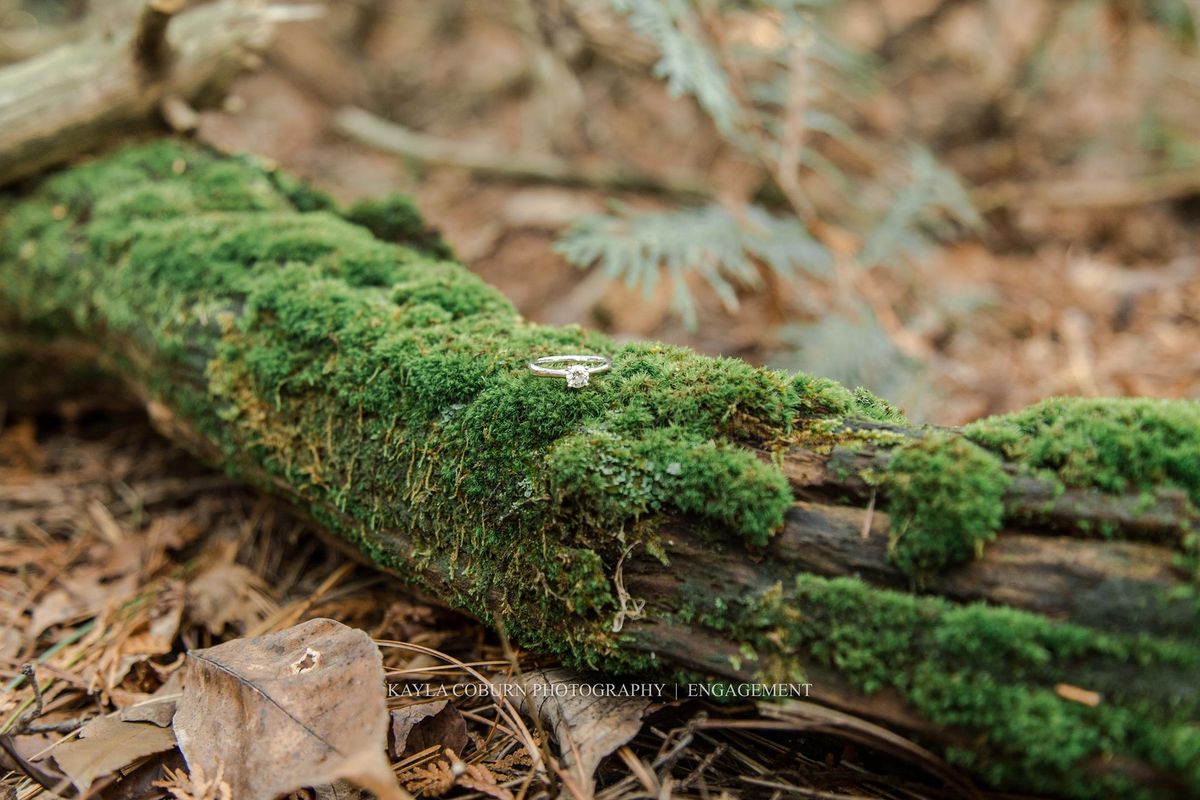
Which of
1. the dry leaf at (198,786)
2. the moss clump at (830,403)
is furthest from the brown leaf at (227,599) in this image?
the moss clump at (830,403)

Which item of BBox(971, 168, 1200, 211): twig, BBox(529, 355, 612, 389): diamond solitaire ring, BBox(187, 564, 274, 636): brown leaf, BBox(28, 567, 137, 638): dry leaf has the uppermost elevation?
BBox(971, 168, 1200, 211): twig

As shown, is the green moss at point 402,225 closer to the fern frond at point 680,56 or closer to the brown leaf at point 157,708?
the fern frond at point 680,56

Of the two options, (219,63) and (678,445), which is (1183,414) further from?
(219,63)

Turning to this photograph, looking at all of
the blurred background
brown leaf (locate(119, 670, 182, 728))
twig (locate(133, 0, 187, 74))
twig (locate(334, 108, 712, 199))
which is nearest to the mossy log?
brown leaf (locate(119, 670, 182, 728))

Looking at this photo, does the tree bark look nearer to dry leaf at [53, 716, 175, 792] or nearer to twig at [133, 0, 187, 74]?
twig at [133, 0, 187, 74]

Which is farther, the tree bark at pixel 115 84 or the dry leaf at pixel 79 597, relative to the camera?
the tree bark at pixel 115 84

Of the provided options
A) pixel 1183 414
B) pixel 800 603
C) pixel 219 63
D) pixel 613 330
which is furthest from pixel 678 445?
pixel 219 63
